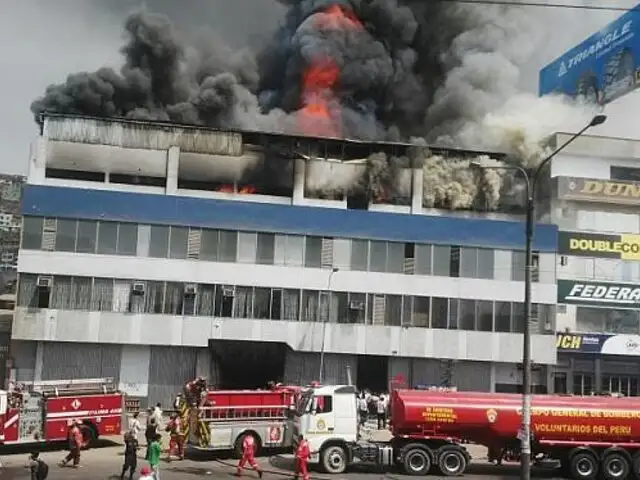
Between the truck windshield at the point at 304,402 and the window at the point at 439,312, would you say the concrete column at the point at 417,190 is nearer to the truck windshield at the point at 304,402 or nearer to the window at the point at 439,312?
the window at the point at 439,312

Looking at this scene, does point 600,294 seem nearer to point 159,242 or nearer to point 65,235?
point 159,242

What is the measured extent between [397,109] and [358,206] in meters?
29.3

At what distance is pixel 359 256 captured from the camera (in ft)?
156

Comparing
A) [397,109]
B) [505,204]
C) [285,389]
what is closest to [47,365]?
[285,389]

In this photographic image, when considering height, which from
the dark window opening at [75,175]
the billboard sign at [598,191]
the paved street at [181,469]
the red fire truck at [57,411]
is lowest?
the paved street at [181,469]

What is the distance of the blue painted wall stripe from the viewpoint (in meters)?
45.2

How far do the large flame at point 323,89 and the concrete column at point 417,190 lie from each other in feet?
68.5

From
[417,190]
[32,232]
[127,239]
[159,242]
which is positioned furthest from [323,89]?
[32,232]

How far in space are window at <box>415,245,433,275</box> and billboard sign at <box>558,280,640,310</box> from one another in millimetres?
10108

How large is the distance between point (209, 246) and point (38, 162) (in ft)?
38.8

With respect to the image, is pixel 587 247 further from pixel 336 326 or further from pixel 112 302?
pixel 112 302

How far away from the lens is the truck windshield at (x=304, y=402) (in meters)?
25.6

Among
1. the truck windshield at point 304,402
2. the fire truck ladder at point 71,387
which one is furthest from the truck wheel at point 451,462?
the fire truck ladder at point 71,387

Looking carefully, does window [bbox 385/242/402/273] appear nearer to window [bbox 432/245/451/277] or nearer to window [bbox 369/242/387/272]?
window [bbox 369/242/387/272]
